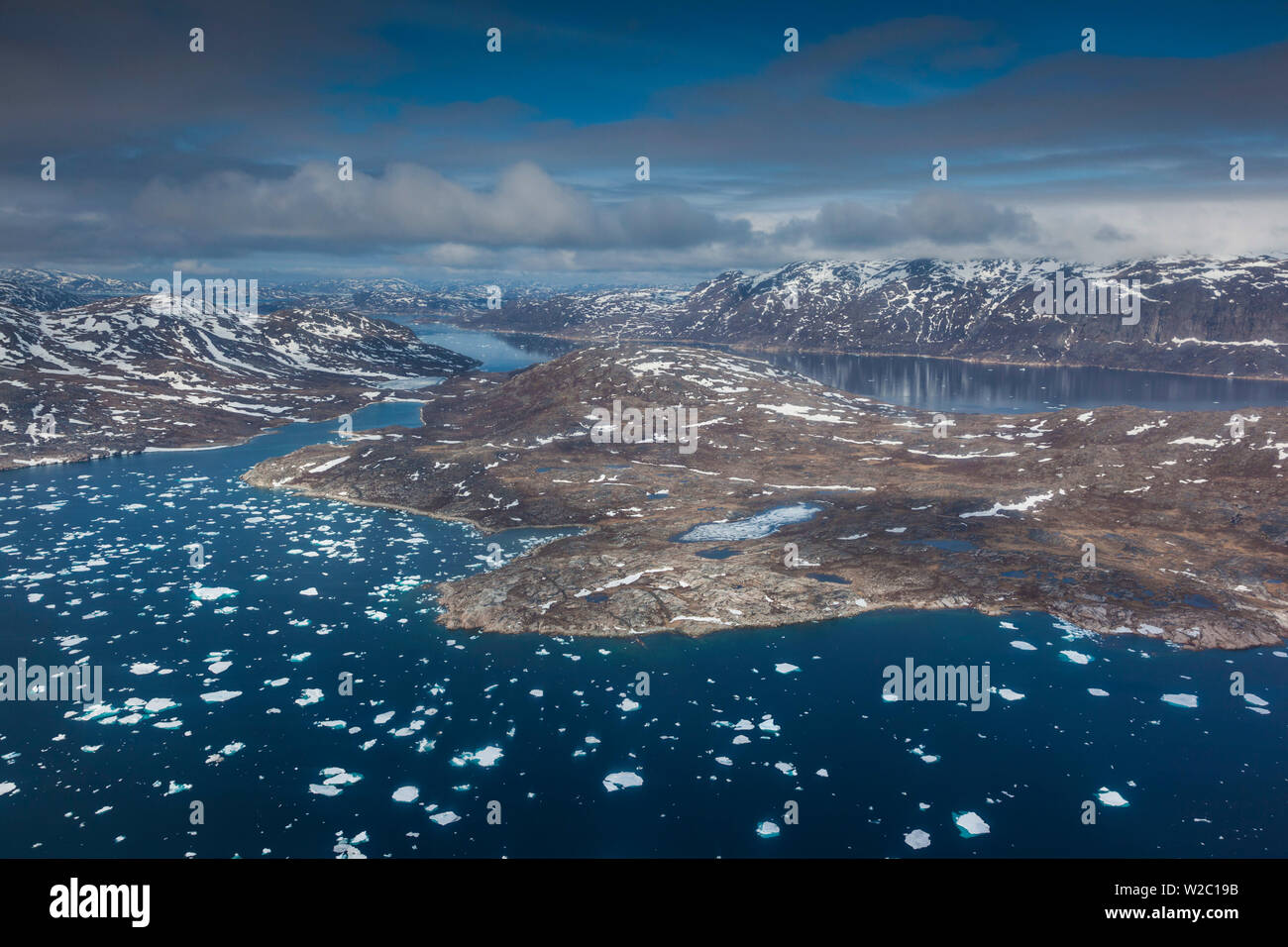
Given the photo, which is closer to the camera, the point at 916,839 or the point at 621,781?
the point at 916,839

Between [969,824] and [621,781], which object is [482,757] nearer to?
[621,781]

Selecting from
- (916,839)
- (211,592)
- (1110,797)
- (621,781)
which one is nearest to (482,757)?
(621,781)

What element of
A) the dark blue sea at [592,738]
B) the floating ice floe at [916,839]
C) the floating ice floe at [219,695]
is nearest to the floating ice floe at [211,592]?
the dark blue sea at [592,738]

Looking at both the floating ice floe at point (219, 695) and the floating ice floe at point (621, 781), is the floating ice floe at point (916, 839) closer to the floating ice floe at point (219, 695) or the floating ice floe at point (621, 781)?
the floating ice floe at point (621, 781)

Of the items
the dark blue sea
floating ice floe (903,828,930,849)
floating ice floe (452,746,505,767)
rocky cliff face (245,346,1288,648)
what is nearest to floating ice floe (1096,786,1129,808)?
the dark blue sea

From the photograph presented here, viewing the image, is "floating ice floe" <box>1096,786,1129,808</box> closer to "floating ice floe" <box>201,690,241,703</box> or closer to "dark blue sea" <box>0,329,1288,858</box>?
"dark blue sea" <box>0,329,1288,858</box>

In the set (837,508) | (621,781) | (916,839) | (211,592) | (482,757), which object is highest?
(837,508)

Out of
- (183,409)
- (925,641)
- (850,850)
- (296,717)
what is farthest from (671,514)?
(183,409)

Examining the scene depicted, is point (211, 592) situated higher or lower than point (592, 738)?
higher
